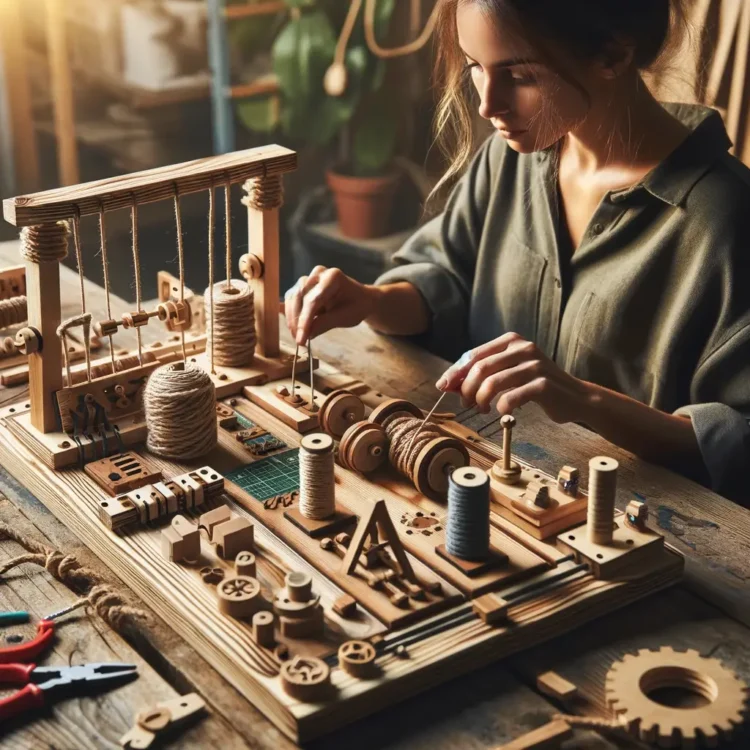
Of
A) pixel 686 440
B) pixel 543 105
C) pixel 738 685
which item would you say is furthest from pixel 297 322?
pixel 738 685

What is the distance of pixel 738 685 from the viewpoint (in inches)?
52.2

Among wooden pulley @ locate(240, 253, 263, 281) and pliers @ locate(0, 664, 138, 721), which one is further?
wooden pulley @ locate(240, 253, 263, 281)

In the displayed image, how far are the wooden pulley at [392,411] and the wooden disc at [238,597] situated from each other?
43cm

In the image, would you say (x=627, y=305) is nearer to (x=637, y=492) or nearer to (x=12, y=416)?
(x=637, y=492)

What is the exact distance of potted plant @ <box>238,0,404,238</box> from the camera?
15.4ft

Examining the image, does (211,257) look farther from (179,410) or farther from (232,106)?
(232,106)

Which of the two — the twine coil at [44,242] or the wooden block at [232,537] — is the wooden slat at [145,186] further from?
the wooden block at [232,537]

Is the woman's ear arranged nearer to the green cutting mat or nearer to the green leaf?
the green cutting mat

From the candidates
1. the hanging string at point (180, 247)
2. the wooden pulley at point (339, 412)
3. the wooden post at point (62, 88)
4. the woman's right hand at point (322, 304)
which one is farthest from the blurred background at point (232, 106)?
the wooden pulley at point (339, 412)

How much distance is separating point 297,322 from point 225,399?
0.19 m

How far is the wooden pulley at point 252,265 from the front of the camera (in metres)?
2.08

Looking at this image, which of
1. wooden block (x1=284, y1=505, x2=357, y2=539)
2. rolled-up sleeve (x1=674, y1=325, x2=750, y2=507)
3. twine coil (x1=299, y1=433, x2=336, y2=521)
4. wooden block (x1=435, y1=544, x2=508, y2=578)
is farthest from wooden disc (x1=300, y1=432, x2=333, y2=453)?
rolled-up sleeve (x1=674, y1=325, x2=750, y2=507)

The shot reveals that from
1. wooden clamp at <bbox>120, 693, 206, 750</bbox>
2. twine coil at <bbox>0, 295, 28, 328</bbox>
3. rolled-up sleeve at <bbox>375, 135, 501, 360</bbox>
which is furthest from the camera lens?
rolled-up sleeve at <bbox>375, 135, 501, 360</bbox>

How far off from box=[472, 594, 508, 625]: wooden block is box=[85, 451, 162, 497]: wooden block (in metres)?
0.55
